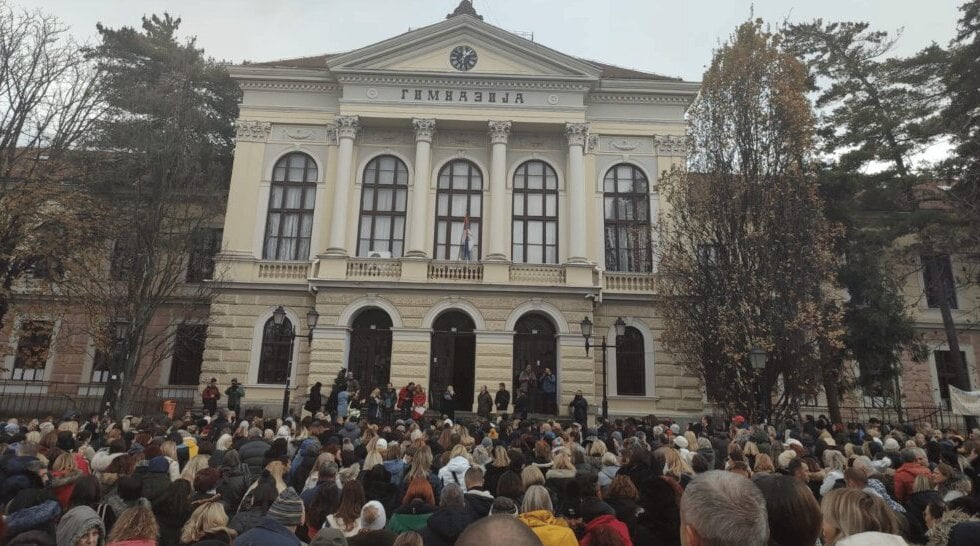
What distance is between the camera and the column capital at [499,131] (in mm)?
27781

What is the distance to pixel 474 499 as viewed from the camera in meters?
6.00

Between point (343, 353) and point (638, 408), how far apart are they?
12407mm

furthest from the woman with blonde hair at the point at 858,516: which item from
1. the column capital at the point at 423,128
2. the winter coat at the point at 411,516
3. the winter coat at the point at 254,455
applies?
the column capital at the point at 423,128

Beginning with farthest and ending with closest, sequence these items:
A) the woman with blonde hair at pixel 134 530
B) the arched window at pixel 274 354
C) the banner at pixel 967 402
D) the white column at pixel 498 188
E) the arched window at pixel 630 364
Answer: the white column at pixel 498 188 < the arched window at pixel 630 364 < the arched window at pixel 274 354 < the banner at pixel 967 402 < the woman with blonde hair at pixel 134 530

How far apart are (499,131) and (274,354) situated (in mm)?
13811

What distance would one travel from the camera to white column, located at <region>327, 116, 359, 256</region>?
2648 centimetres

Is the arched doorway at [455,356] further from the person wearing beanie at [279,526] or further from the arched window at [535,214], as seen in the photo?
the person wearing beanie at [279,526]

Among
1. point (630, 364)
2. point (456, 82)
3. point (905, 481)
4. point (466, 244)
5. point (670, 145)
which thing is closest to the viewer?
point (905, 481)

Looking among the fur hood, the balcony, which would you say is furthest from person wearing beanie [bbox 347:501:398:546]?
the balcony

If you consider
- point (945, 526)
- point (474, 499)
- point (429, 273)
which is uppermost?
point (429, 273)

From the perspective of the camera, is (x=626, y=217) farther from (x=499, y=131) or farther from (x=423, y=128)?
(x=423, y=128)

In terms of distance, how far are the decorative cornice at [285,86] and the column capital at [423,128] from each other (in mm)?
4403

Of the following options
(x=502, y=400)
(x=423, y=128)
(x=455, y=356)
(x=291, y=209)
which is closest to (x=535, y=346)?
(x=455, y=356)

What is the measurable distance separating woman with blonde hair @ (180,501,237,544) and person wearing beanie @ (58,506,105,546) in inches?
24.4
